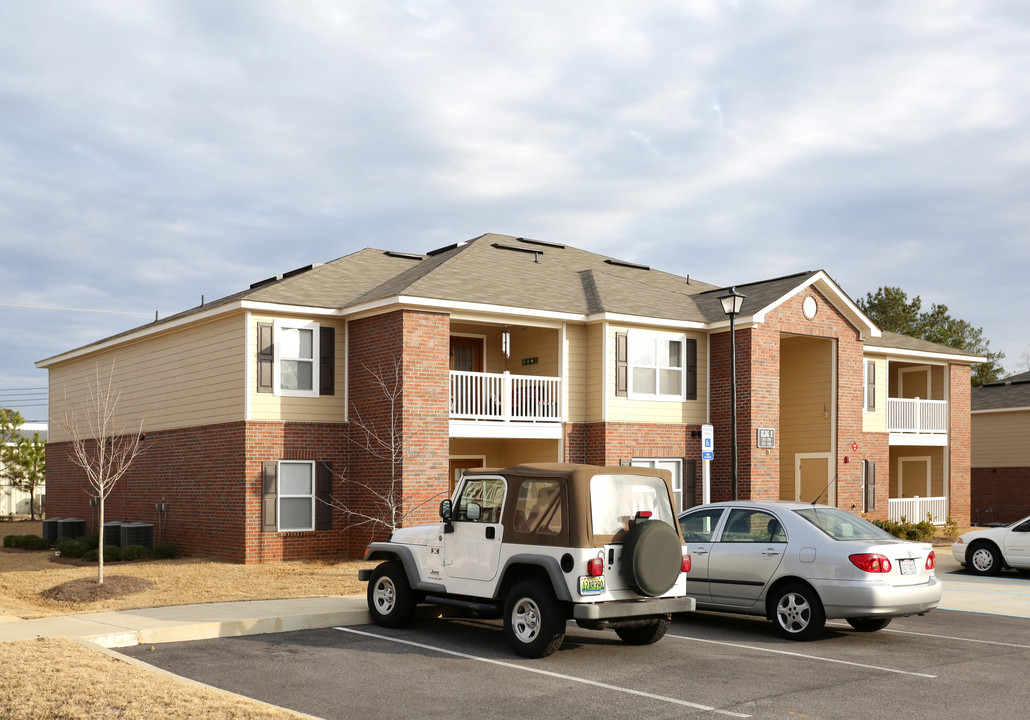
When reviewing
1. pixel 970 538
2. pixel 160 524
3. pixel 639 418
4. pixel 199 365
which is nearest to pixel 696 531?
pixel 970 538

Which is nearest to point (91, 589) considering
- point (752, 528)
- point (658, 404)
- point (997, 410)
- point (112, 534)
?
point (112, 534)

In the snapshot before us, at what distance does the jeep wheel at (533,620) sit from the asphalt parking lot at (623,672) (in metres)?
0.17

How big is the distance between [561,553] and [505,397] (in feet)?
40.2

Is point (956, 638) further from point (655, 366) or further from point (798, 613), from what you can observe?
point (655, 366)

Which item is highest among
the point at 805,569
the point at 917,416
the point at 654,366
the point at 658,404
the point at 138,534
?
the point at 654,366

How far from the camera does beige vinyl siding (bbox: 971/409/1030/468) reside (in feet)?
119

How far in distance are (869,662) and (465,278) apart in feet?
46.7

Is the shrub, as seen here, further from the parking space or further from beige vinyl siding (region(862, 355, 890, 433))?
beige vinyl siding (region(862, 355, 890, 433))

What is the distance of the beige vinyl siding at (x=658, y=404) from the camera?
23281mm

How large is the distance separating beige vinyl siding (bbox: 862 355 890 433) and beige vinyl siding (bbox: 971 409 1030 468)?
9.69 m

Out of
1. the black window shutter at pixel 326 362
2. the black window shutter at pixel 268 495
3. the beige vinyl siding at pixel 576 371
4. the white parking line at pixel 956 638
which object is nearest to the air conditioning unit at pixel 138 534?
the black window shutter at pixel 268 495

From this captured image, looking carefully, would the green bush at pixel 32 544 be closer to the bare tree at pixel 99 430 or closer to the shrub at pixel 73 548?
the bare tree at pixel 99 430

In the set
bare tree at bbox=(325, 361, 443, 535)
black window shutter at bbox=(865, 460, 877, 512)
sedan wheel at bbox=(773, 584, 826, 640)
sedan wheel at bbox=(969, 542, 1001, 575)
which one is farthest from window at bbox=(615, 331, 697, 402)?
sedan wheel at bbox=(773, 584, 826, 640)

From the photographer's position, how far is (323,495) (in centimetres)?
2161
